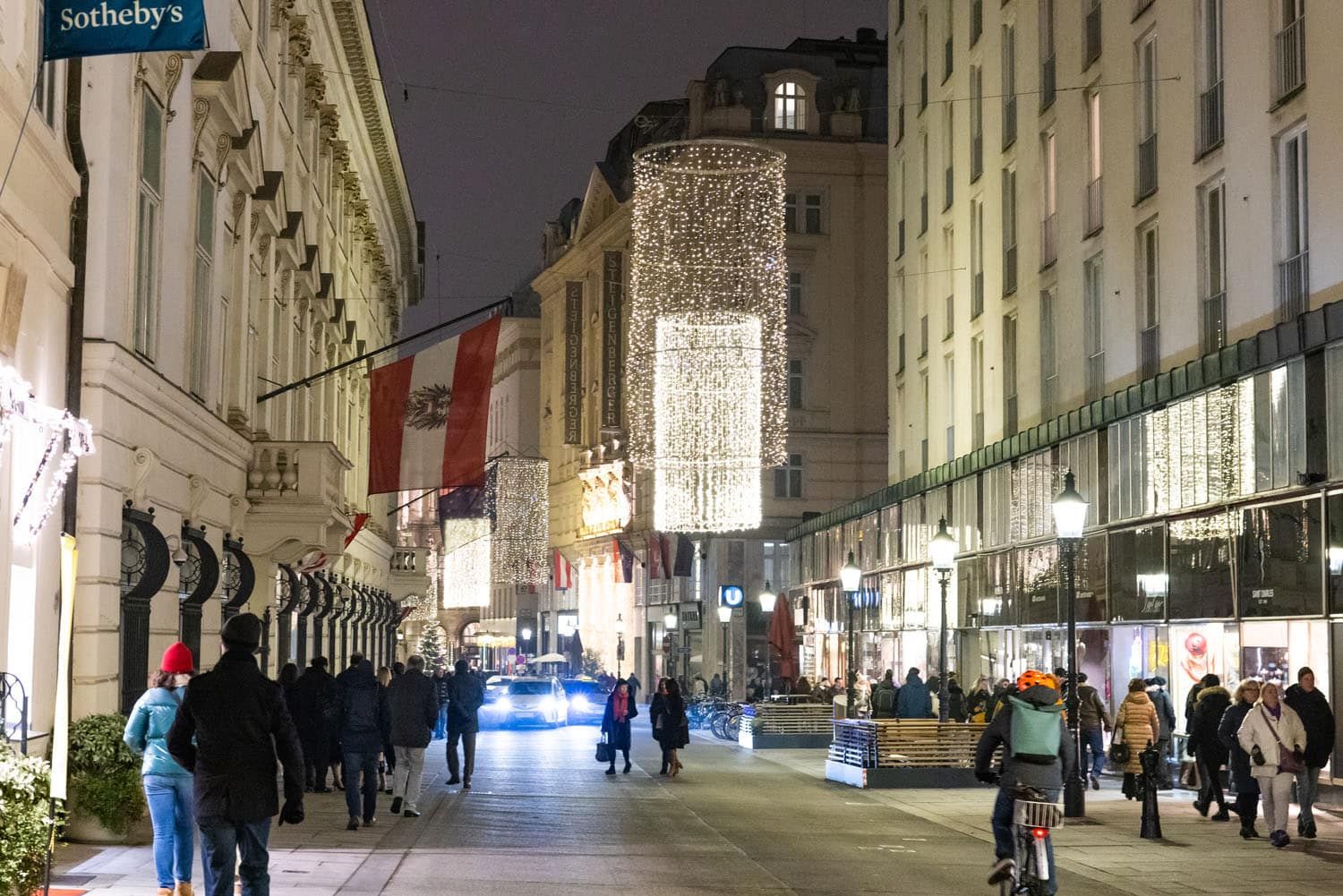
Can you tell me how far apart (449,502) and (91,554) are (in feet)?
351

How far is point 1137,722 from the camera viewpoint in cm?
2433

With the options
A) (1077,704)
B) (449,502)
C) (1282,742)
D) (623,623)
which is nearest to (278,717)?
(1282,742)

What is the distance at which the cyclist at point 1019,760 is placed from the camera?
13.2m

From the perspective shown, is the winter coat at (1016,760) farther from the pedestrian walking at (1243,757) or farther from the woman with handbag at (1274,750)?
the pedestrian walking at (1243,757)

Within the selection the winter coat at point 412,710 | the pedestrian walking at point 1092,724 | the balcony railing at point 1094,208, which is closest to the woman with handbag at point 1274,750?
the pedestrian walking at point 1092,724

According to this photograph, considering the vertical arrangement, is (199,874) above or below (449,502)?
below

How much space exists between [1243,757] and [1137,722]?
13.1 feet

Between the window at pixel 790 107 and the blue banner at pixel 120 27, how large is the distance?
62.3m

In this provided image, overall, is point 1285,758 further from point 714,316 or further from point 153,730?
point 714,316

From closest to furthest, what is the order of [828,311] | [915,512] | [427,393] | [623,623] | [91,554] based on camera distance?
[91,554] → [427,393] → [915,512] → [828,311] → [623,623]

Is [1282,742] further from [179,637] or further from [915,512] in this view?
[915,512]

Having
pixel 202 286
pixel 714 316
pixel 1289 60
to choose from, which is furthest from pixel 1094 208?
pixel 714 316

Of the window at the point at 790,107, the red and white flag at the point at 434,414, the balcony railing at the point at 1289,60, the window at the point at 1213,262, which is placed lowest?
the red and white flag at the point at 434,414

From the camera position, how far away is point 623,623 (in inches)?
3688
